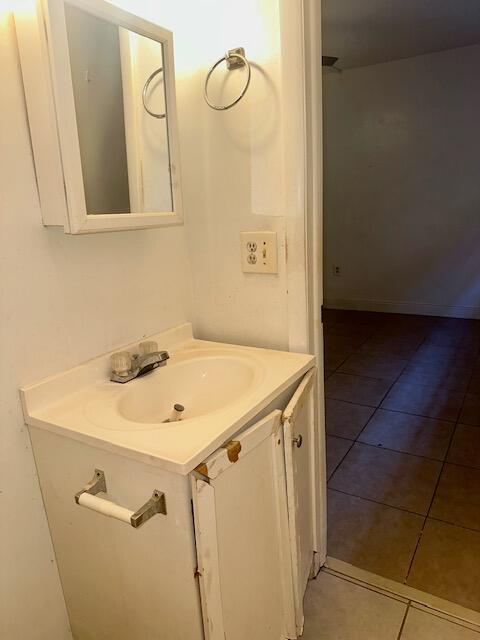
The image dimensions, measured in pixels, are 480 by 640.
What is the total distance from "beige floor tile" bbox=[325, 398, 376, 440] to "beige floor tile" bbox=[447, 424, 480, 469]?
435 millimetres

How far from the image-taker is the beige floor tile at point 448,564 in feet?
4.50

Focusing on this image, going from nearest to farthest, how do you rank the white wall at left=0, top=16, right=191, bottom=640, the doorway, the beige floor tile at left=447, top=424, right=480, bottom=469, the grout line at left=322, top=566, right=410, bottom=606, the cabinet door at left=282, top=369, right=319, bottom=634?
the white wall at left=0, top=16, right=191, bottom=640 → the cabinet door at left=282, top=369, right=319, bottom=634 → the grout line at left=322, top=566, right=410, bottom=606 → the doorway → the beige floor tile at left=447, top=424, right=480, bottom=469

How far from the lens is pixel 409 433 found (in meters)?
2.26

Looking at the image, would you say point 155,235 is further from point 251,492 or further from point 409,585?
point 409,585

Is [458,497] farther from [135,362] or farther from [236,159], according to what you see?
[236,159]

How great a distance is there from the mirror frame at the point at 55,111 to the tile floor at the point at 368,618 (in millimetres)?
1233

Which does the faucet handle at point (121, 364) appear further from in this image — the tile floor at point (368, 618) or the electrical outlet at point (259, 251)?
the tile floor at point (368, 618)

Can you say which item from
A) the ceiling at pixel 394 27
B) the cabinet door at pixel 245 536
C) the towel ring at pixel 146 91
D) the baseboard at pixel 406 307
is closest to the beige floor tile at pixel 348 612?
→ the cabinet door at pixel 245 536

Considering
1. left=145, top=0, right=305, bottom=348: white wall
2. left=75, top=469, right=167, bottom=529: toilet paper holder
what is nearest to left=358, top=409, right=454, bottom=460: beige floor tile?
left=145, top=0, right=305, bottom=348: white wall

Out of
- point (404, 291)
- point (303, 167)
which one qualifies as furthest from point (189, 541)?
point (404, 291)

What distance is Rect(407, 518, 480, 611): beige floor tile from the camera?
4.50ft

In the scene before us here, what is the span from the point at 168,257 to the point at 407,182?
11.3ft

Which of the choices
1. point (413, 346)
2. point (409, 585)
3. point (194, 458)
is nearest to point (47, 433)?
point (194, 458)

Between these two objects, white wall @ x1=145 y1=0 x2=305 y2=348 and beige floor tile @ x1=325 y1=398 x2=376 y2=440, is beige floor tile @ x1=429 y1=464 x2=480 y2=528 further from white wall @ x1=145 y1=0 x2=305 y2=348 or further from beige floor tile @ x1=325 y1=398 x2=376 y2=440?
white wall @ x1=145 y1=0 x2=305 y2=348
